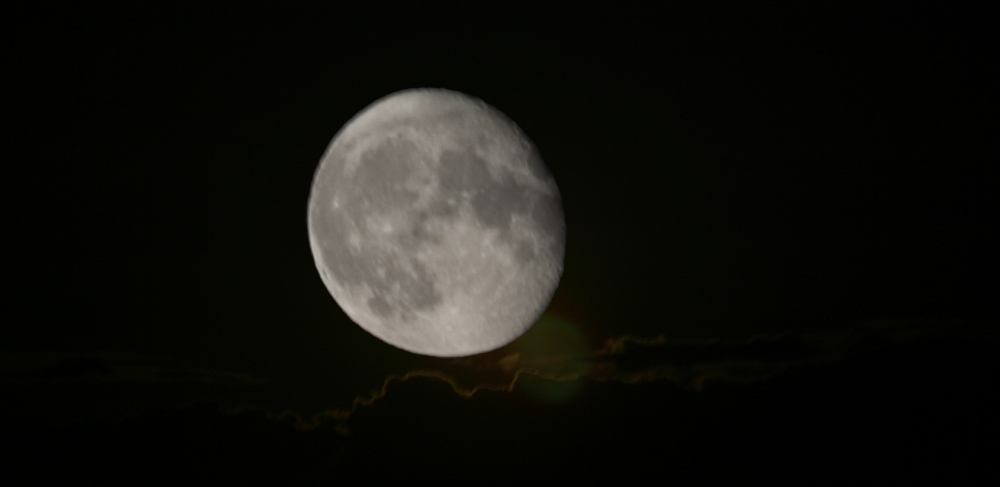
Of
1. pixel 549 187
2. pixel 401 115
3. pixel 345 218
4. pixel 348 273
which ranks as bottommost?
pixel 348 273

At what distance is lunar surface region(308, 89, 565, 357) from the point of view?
234 centimetres

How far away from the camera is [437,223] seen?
2.30 m

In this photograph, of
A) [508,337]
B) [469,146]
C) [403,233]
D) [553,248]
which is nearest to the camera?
[403,233]

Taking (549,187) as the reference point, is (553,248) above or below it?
below

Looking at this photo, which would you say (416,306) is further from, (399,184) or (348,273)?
(399,184)

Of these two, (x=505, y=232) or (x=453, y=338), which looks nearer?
(x=505, y=232)

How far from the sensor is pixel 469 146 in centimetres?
247

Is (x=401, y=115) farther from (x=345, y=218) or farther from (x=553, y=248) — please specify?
(x=553, y=248)

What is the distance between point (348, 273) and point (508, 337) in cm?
94

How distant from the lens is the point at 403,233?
→ 232 centimetres

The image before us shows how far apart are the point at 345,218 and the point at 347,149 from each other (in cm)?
38

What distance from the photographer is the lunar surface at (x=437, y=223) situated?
2338 millimetres

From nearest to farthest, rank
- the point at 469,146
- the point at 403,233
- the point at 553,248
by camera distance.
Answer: the point at 403,233 → the point at 469,146 → the point at 553,248

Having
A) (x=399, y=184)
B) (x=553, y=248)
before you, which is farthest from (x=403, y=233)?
(x=553, y=248)
